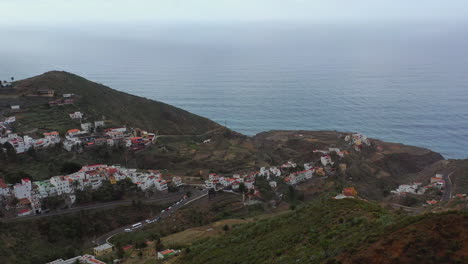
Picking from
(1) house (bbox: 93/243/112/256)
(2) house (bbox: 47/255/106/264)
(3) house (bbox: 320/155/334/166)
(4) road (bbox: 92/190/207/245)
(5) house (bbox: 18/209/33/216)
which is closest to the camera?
(2) house (bbox: 47/255/106/264)

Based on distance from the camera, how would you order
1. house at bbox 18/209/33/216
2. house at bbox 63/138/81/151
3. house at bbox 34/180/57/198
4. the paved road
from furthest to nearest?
house at bbox 63/138/81/151 < the paved road < house at bbox 34/180/57/198 < house at bbox 18/209/33/216

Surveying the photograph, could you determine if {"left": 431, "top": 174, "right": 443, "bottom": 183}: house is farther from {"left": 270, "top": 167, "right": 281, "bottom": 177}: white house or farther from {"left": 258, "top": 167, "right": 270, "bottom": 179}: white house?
{"left": 258, "top": 167, "right": 270, "bottom": 179}: white house

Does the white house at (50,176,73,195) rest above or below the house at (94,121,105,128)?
below

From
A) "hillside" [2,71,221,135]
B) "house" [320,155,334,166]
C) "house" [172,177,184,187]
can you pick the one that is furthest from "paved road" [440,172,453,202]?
"hillside" [2,71,221,135]

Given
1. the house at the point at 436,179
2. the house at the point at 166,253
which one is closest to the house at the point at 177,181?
the house at the point at 166,253

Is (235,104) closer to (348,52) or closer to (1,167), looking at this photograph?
(1,167)

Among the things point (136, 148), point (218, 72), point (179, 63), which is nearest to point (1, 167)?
point (136, 148)

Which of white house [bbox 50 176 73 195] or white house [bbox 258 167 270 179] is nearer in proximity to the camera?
white house [bbox 50 176 73 195]
